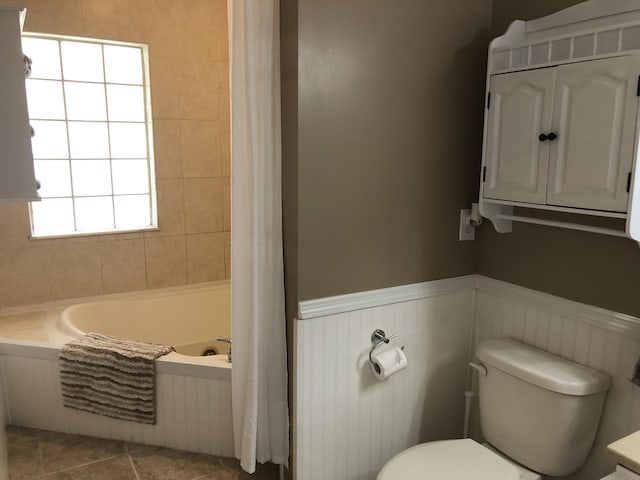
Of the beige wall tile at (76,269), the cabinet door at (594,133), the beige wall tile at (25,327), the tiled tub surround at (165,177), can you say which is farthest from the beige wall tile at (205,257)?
the cabinet door at (594,133)

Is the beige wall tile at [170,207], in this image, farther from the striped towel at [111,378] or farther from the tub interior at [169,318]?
the striped towel at [111,378]

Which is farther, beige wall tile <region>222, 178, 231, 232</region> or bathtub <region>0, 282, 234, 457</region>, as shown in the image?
beige wall tile <region>222, 178, 231, 232</region>

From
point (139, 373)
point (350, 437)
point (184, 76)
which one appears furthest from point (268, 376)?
point (184, 76)

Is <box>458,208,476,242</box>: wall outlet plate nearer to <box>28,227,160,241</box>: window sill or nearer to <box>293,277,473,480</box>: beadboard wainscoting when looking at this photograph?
<box>293,277,473,480</box>: beadboard wainscoting

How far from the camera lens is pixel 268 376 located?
192 cm

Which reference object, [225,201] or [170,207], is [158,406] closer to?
[170,207]

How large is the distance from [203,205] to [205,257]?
372 millimetres

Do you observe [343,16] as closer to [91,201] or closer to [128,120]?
[128,120]

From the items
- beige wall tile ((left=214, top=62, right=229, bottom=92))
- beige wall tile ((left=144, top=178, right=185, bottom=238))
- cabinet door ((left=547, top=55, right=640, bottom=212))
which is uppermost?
beige wall tile ((left=214, top=62, right=229, bottom=92))

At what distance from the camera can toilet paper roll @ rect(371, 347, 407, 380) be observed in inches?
74.7

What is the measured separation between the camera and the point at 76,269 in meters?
3.13

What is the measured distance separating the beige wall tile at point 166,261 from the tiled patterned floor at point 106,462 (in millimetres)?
1167

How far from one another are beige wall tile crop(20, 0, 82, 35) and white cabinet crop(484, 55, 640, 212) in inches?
96.6

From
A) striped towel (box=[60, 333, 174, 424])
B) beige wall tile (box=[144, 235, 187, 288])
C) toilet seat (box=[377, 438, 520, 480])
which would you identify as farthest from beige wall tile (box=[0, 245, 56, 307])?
toilet seat (box=[377, 438, 520, 480])
